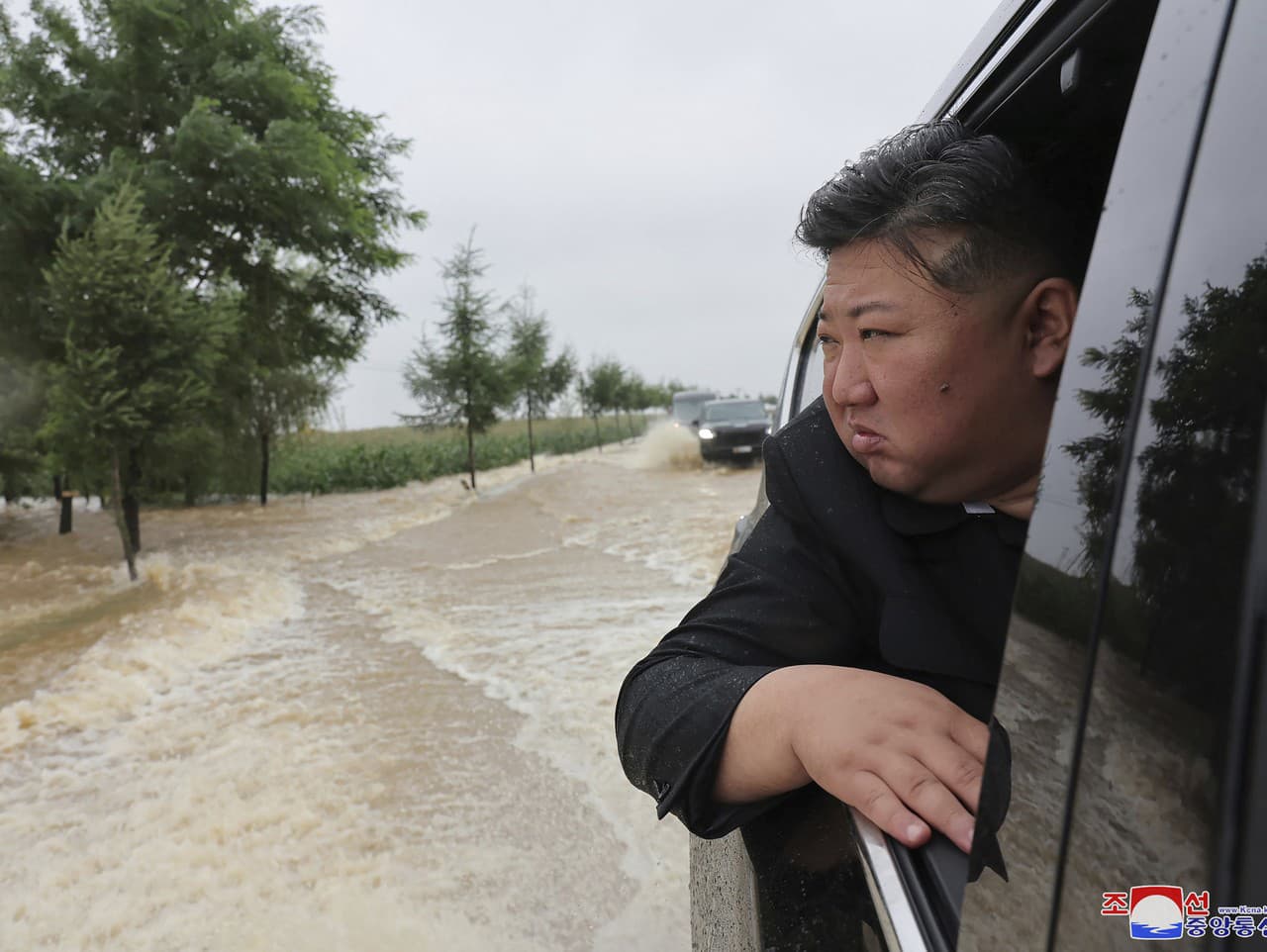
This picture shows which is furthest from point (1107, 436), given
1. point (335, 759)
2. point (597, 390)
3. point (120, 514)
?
point (597, 390)

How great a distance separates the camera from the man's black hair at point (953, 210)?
1058 mm

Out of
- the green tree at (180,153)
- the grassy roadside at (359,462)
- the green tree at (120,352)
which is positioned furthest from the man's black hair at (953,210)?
the grassy roadside at (359,462)

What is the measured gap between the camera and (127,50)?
1407 cm

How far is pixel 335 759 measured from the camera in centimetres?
495

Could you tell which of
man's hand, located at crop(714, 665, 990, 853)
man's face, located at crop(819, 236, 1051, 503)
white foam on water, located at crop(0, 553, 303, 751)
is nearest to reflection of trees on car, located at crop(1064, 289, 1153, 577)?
man's hand, located at crop(714, 665, 990, 853)

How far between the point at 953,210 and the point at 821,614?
54cm

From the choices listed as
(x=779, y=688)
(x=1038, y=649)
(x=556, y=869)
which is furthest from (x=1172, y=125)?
(x=556, y=869)

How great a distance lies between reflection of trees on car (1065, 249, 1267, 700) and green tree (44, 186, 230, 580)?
1150 centimetres

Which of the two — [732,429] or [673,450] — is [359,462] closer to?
[673,450]

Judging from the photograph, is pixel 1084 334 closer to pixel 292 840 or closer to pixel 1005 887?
pixel 1005 887

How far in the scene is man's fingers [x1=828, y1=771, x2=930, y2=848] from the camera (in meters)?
0.80

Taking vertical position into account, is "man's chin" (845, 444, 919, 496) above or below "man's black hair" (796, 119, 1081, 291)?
below

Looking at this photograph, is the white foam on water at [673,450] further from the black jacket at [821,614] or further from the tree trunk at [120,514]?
the black jacket at [821,614]

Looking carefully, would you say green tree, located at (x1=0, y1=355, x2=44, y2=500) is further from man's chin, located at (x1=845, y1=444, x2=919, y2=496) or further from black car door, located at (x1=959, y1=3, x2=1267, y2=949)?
black car door, located at (x1=959, y1=3, x2=1267, y2=949)
